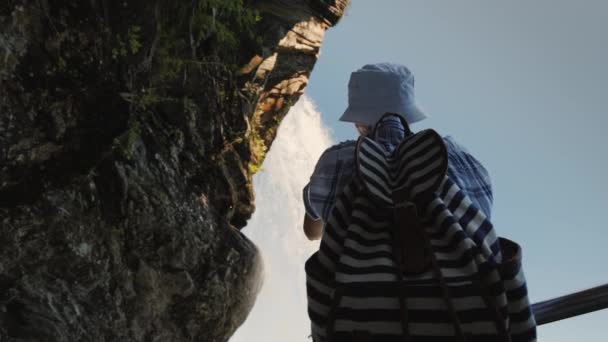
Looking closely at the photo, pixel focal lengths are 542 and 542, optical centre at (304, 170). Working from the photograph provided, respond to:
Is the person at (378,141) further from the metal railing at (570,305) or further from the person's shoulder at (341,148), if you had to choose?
the metal railing at (570,305)

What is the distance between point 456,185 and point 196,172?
3986mm

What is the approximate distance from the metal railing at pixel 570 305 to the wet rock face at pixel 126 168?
2.74 m

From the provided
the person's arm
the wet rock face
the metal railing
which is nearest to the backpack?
the metal railing

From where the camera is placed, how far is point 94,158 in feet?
13.4

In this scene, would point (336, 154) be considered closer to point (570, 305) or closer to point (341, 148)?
point (341, 148)

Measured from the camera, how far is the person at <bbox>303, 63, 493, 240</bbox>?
202 centimetres

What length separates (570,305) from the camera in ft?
5.82

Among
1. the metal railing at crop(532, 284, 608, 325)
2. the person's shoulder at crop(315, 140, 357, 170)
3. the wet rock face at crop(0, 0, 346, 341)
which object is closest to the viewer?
the metal railing at crop(532, 284, 608, 325)

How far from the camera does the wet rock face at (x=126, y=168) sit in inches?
137

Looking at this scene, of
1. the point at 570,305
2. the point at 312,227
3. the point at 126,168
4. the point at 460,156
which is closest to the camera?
the point at 570,305

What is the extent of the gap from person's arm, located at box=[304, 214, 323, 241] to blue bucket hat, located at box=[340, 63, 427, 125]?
46 centimetres

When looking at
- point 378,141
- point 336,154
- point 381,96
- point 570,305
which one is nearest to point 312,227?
point 336,154

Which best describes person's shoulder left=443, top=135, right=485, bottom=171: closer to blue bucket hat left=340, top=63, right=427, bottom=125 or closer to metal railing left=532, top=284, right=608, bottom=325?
blue bucket hat left=340, top=63, right=427, bottom=125

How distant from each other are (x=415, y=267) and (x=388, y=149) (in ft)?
1.99
